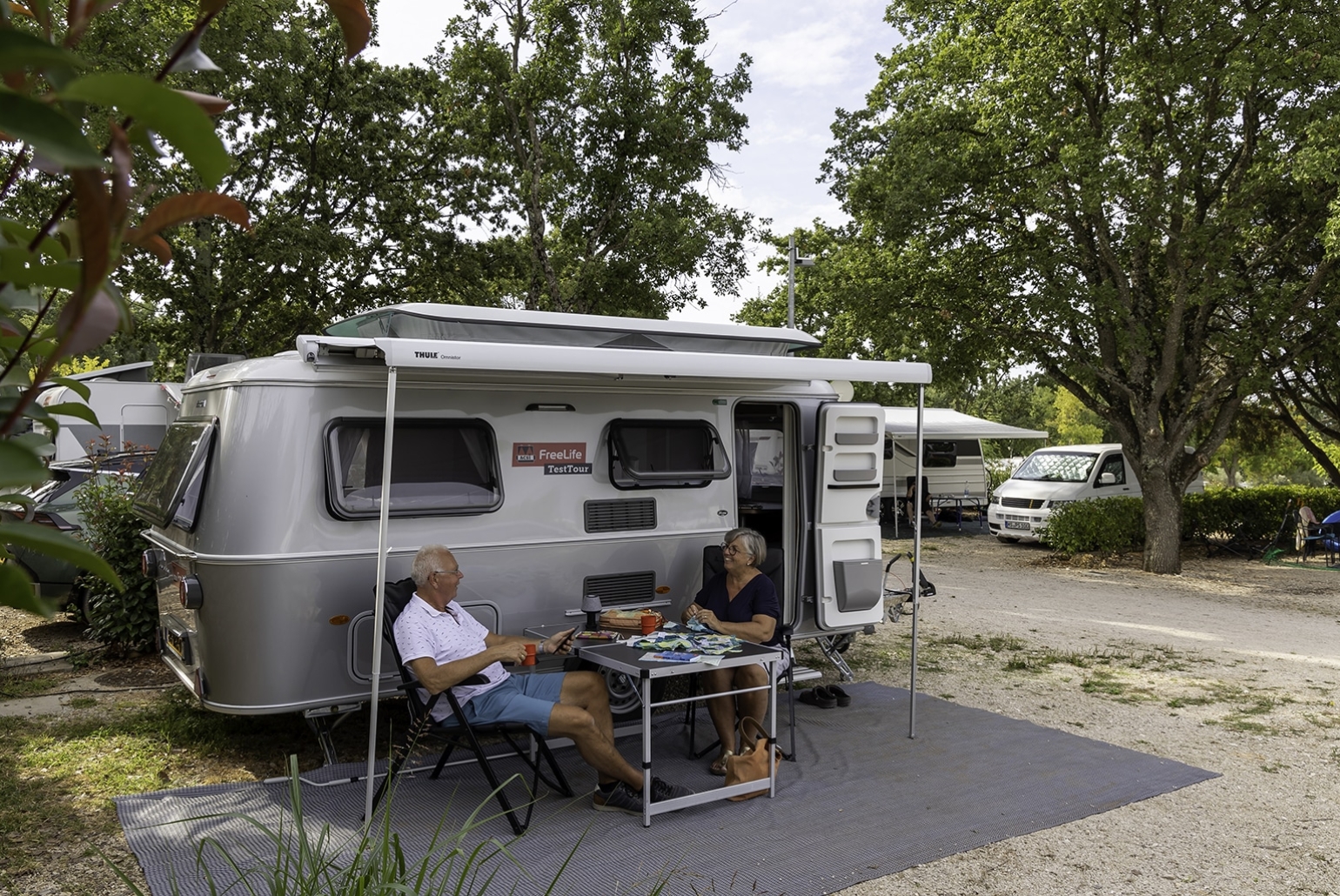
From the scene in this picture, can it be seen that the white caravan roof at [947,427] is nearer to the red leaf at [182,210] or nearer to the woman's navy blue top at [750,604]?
the woman's navy blue top at [750,604]

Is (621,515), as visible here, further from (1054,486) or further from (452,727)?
(1054,486)

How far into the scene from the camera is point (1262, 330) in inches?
514

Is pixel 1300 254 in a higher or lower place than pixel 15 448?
higher

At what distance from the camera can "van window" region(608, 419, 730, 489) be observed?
6371 mm

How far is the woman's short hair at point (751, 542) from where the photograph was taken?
606 centimetres

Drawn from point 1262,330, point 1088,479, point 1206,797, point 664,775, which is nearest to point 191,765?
point 664,775

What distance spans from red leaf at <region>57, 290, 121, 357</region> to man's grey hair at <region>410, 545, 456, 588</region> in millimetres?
4393

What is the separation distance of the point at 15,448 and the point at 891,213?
546 inches

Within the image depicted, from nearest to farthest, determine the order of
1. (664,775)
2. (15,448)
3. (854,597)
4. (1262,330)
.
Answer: (15,448), (664,775), (854,597), (1262,330)

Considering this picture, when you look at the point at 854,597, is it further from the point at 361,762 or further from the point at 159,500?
the point at 159,500

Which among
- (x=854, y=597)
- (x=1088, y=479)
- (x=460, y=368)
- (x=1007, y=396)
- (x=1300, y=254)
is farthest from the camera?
(x=1007, y=396)

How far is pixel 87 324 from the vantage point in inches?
28.1

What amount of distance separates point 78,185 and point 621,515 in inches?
226

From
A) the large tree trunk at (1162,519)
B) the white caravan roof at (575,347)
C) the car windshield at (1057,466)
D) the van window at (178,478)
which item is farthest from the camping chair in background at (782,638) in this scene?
the car windshield at (1057,466)
